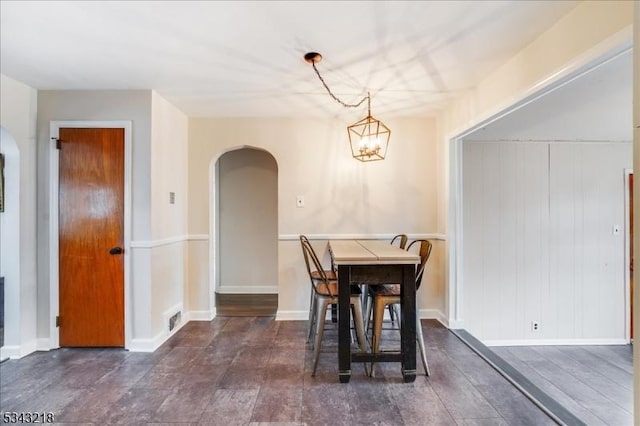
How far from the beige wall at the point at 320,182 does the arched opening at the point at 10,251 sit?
58.2 inches

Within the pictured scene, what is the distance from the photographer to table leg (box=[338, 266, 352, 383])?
2.29 metres

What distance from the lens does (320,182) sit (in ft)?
12.5

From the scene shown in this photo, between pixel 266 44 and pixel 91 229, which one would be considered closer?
pixel 266 44

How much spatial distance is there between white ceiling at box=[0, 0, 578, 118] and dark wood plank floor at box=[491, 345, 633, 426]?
100 inches

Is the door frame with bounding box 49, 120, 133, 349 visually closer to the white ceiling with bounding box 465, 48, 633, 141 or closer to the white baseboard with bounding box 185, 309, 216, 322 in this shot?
the white baseboard with bounding box 185, 309, 216, 322

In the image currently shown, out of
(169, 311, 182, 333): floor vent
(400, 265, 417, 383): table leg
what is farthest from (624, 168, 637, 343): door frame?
(169, 311, 182, 333): floor vent

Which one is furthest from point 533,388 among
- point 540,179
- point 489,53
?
point 540,179

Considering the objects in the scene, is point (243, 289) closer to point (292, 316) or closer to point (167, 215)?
point (292, 316)

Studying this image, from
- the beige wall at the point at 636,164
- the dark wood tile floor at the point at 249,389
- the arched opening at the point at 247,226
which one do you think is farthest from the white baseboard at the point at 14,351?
the beige wall at the point at 636,164

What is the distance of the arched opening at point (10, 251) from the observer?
2.80 meters

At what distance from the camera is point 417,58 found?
2381mm

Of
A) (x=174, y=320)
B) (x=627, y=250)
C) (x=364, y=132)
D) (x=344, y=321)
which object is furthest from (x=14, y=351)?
(x=627, y=250)

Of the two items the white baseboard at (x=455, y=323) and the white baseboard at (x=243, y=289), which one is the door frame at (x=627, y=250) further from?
the white baseboard at (x=243, y=289)

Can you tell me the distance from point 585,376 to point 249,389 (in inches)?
118
